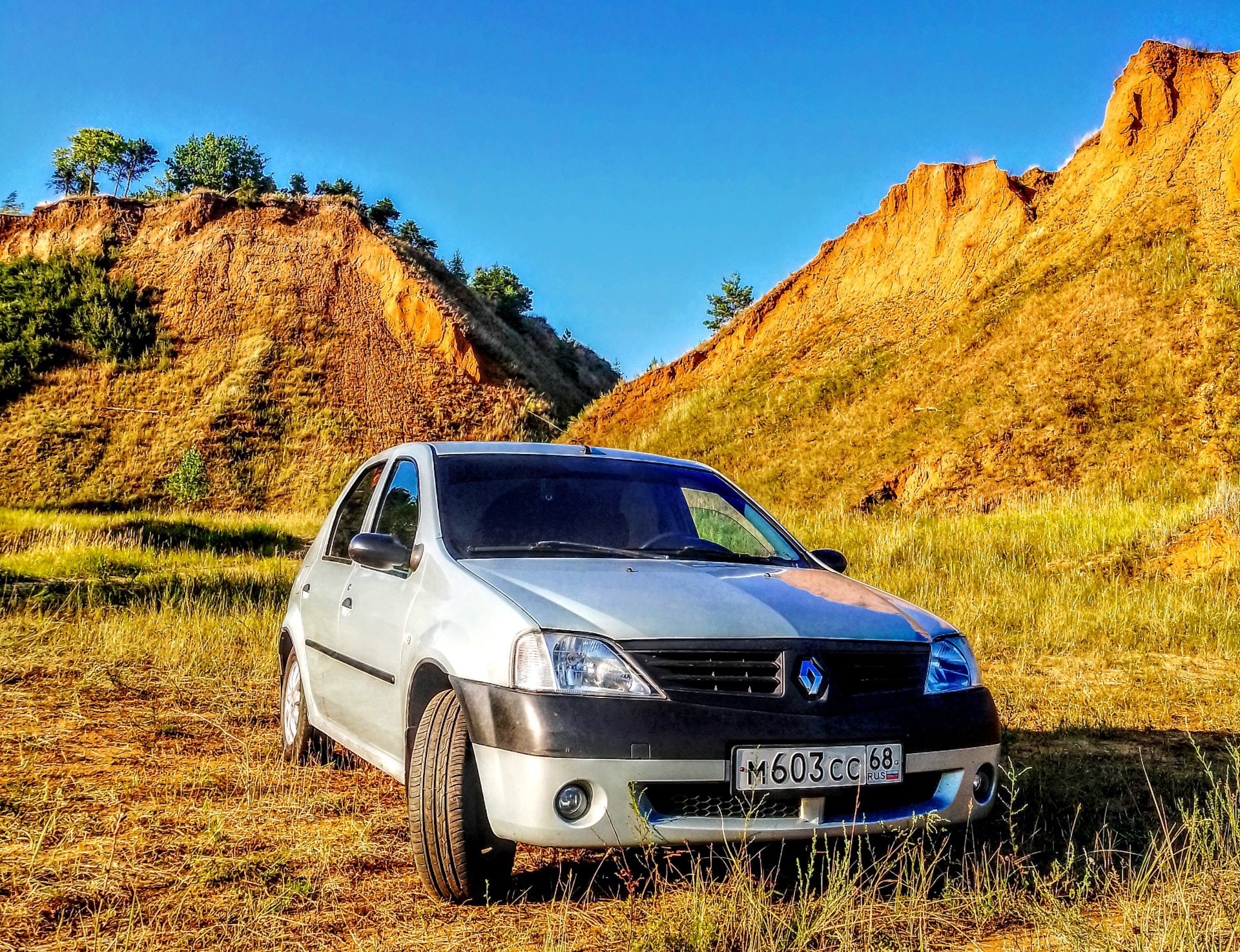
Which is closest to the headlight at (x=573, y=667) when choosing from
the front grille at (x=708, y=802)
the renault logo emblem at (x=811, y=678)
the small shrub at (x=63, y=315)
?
the front grille at (x=708, y=802)

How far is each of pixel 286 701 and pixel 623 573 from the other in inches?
113

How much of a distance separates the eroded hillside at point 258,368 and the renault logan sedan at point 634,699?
1430 inches

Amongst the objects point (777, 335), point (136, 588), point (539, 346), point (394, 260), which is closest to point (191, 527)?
point (136, 588)

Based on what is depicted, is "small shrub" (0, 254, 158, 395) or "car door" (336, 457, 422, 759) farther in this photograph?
"small shrub" (0, 254, 158, 395)

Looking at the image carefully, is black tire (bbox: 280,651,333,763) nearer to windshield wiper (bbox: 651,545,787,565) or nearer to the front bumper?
windshield wiper (bbox: 651,545,787,565)

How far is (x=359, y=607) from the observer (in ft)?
15.3

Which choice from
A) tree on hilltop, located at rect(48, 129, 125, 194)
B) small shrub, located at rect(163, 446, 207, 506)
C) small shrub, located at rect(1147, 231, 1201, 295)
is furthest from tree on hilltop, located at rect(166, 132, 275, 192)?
small shrub, located at rect(1147, 231, 1201, 295)

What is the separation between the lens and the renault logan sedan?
3.26 metres

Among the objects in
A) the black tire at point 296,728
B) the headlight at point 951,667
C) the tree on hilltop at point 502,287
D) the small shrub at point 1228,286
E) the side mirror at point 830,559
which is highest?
the tree on hilltop at point 502,287

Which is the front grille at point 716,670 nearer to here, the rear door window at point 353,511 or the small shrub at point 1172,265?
the rear door window at point 353,511

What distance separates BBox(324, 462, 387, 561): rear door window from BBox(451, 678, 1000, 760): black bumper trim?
7.08ft

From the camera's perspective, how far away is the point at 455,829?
3.42 metres

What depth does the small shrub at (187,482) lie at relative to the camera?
37594 mm

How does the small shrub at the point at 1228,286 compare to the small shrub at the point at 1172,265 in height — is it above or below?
below
